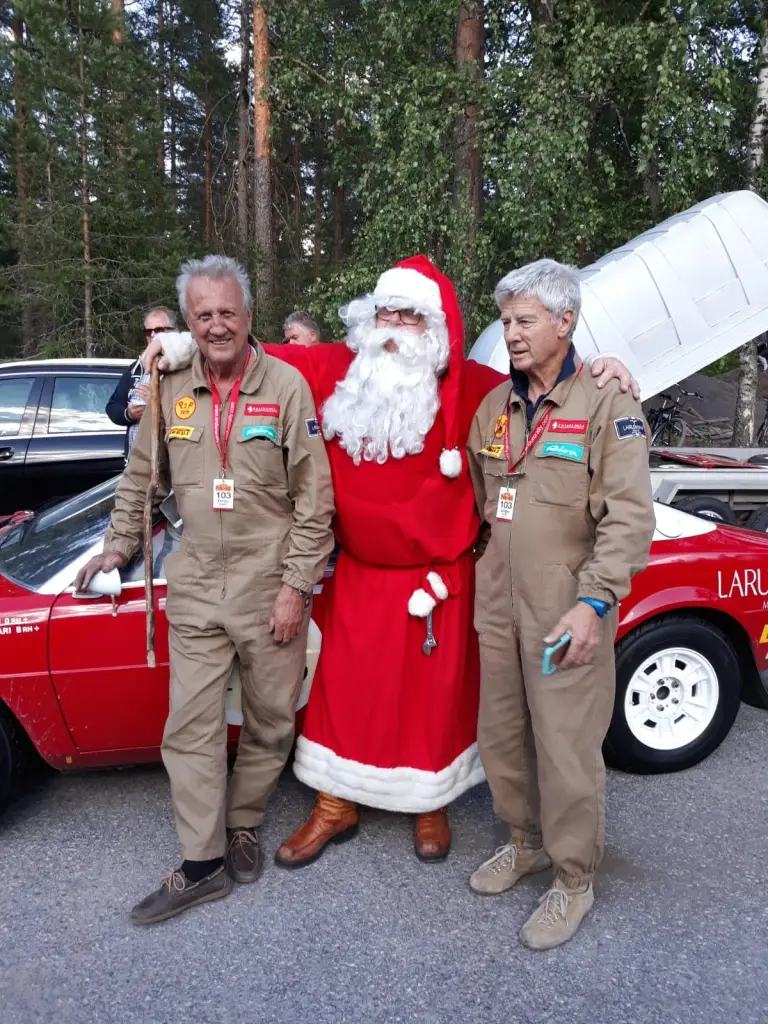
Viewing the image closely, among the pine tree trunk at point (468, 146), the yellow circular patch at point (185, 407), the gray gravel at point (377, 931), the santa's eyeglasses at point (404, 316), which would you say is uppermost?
the pine tree trunk at point (468, 146)

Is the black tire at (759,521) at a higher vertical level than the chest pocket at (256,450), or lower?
lower

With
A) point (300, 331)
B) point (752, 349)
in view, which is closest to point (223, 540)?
point (300, 331)

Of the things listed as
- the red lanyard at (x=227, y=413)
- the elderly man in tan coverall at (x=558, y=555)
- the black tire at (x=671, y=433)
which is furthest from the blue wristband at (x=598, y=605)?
the black tire at (x=671, y=433)

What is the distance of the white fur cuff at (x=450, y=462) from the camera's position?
9.26ft

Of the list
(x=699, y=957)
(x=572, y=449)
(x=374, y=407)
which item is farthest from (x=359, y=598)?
(x=699, y=957)

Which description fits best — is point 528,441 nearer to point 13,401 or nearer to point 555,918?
point 555,918

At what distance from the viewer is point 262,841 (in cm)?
315

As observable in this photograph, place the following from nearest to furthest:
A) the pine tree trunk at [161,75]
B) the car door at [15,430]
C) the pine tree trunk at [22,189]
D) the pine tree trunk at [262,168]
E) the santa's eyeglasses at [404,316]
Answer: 1. the santa's eyeglasses at [404,316]
2. the car door at [15,430]
3. the pine tree trunk at [22,189]
4. the pine tree trunk at [262,168]
5. the pine tree trunk at [161,75]

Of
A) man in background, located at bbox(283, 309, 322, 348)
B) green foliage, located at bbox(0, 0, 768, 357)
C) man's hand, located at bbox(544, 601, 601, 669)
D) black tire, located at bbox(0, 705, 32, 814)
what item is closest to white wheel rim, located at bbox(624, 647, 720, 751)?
man's hand, located at bbox(544, 601, 601, 669)

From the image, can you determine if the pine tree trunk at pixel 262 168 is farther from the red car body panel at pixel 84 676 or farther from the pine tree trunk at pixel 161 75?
the red car body panel at pixel 84 676

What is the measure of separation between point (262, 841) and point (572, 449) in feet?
6.29

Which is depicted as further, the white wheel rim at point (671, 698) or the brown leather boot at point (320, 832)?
the white wheel rim at point (671, 698)

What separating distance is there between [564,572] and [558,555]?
0.18 feet

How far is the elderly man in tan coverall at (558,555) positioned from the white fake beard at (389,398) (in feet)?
0.84
